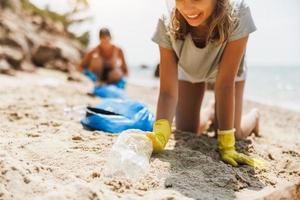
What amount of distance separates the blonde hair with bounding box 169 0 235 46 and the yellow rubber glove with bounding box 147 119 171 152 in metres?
0.59

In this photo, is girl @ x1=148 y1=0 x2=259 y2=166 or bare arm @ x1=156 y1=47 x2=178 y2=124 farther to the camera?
bare arm @ x1=156 y1=47 x2=178 y2=124

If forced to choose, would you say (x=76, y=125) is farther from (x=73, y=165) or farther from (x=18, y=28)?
(x=18, y=28)

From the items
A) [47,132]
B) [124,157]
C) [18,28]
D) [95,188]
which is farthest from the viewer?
[18,28]

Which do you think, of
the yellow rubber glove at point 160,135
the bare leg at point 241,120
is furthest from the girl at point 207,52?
the bare leg at point 241,120

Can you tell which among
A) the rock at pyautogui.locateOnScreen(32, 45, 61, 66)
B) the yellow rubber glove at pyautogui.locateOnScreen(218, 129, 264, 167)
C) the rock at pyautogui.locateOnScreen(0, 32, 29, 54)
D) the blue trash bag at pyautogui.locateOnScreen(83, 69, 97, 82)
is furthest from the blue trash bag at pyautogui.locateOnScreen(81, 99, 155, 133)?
the rock at pyautogui.locateOnScreen(32, 45, 61, 66)

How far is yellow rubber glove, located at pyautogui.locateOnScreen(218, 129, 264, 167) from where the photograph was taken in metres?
2.25

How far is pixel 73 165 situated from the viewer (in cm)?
194

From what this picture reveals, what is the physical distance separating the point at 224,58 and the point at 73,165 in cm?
120

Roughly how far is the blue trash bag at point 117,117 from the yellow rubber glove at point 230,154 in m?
0.84

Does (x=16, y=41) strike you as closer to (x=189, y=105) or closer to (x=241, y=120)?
(x=189, y=105)

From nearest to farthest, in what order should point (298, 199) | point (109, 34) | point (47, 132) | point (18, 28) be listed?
point (298, 199) < point (47, 132) < point (109, 34) < point (18, 28)

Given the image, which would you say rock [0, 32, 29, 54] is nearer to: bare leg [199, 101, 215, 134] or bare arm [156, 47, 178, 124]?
bare leg [199, 101, 215, 134]

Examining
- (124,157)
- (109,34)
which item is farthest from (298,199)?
(109,34)

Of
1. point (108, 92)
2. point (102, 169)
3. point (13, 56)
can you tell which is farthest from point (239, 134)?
point (13, 56)
